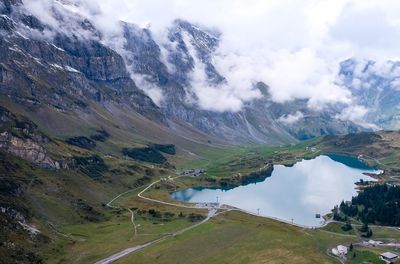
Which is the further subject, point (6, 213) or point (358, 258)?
point (6, 213)

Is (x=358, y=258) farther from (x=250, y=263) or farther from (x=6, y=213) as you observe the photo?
(x=6, y=213)

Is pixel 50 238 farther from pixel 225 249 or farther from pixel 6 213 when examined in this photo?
pixel 225 249

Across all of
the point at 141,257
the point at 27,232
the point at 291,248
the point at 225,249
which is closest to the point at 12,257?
the point at 27,232

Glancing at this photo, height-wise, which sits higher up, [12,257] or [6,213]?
[6,213]

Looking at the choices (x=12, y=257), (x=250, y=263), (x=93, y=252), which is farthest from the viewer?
(x=93, y=252)

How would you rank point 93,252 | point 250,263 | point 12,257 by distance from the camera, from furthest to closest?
point 93,252, point 250,263, point 12,257

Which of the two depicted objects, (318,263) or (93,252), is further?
(93,252)

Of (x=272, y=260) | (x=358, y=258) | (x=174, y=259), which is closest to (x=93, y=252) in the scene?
(x=174, y=259)
